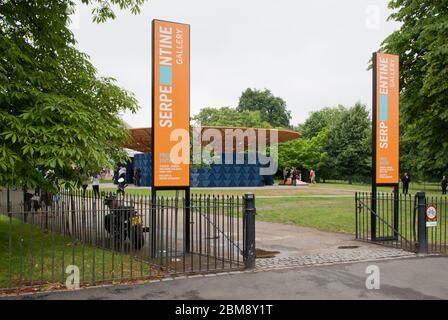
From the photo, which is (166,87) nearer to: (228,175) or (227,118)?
(228,175)

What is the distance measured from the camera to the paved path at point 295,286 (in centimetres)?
682

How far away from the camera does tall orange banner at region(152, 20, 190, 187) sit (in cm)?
985

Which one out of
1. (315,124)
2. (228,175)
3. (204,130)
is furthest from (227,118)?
(204,130)

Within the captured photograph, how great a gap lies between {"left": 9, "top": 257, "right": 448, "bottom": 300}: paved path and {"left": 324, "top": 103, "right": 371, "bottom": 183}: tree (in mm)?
54407

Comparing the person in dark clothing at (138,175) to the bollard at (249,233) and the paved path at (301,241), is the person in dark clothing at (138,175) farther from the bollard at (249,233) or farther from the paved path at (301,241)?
the bollard at (249,233)

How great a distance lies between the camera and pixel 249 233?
8820mm

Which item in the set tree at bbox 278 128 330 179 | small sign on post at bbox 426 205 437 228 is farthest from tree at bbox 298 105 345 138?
small sign on post at bbox 426 205 437 228

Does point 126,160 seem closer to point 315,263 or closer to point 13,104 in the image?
point 13,104

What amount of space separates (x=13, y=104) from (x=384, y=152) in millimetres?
9315

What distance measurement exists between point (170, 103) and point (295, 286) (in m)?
4.75

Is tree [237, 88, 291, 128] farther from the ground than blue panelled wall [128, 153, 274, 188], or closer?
farther from the ground

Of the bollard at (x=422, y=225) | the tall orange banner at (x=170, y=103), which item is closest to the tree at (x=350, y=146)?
the bollard at (x=422, y=225)

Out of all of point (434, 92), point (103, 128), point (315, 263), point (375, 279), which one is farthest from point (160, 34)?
point (434, 92)

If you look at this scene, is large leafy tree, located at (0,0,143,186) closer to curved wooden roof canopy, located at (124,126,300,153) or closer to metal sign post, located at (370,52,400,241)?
metal sign post, located at (370,52,400,241)
